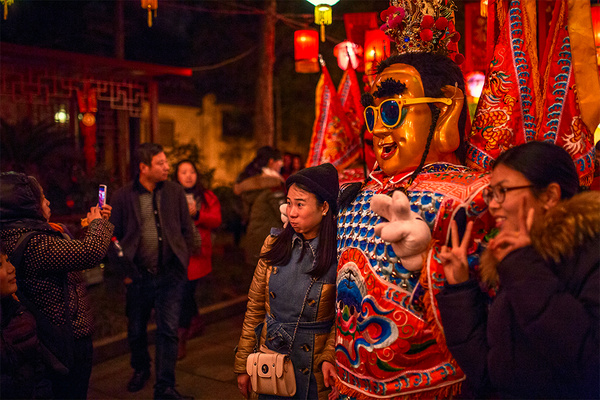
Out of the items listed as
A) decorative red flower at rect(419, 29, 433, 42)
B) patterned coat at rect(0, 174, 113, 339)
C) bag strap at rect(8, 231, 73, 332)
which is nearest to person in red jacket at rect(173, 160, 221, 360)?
patterned coat at rect(0, 174, 113, 339)

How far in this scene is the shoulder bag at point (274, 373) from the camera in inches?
103

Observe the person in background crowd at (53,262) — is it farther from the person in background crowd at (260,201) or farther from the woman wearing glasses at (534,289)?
the person in background crowd at (260,201)

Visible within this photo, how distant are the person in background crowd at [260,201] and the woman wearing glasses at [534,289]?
4011mm

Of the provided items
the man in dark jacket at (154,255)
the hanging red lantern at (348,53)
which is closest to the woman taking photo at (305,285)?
the man in dark jacket at (154,255)

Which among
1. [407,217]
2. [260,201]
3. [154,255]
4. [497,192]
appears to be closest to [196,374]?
[154,255]

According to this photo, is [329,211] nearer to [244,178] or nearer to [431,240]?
[431,240]

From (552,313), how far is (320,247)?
1.33m

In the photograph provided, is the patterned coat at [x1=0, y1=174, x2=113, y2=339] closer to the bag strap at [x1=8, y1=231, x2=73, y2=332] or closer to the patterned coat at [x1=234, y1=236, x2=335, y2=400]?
the bag strap at [x1=8, y1=231, x2=73, y2=332]

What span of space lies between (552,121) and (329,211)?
1100 millimetres

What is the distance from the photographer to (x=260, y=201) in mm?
5797

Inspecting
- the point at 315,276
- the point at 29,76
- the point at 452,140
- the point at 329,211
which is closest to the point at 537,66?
the point at 452,140

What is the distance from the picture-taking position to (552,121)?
2.27 metres

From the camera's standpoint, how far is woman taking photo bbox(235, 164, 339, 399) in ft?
8.65

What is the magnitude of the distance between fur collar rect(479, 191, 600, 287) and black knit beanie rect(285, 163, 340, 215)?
1.21 metres
